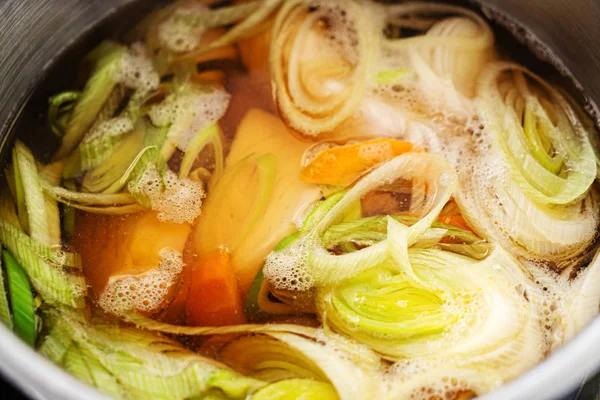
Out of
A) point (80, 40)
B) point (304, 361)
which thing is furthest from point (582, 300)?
point (80, 40)

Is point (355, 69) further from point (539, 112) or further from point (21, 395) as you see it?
point (21, 395)

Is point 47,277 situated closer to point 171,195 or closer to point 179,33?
point 171,195

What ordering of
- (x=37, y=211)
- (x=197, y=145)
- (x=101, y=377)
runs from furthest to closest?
(x=197, y=145), (x=37, y=211), (x=101, y=377)

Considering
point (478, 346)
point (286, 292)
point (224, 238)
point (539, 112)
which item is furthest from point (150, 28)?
point (478, 346)

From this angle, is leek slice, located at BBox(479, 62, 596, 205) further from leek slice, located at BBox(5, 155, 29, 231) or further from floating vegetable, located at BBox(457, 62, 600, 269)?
leek slice, located at BBox(5, 155, 29, 231)

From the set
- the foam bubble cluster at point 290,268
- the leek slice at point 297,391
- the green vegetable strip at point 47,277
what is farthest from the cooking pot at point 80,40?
the leek slice at point 297,391

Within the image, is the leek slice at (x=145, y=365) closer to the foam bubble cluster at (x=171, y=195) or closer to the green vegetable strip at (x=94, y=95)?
the foam bubble cluster at (x=171, y=195)
